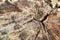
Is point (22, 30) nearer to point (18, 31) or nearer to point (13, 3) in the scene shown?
point (18, 31)

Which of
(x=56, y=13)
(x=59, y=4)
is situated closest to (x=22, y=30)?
(x=56, y=13)

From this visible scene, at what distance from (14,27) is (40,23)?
0.19 meters

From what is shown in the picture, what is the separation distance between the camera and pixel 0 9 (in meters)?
1.24

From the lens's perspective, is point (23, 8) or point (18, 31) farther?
point (23, 8)

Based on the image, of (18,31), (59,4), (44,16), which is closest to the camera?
(18,31)

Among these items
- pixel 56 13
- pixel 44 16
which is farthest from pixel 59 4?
pixel 44 16

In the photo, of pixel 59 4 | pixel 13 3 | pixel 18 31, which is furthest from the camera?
pixel 59 4

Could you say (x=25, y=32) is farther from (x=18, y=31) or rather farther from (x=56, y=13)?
(x=56, y=13)

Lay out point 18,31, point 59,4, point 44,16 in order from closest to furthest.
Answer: point 18,31 → point 44,16 → point 59,4

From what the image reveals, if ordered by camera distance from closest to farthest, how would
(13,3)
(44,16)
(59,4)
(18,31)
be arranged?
(18,31) → (44,16) → (13,3) → (59,4)

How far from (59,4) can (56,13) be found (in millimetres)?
459

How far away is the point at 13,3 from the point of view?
1.31 meters

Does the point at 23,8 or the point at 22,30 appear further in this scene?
the point at 23,8

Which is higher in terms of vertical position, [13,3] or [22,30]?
[13,3]
